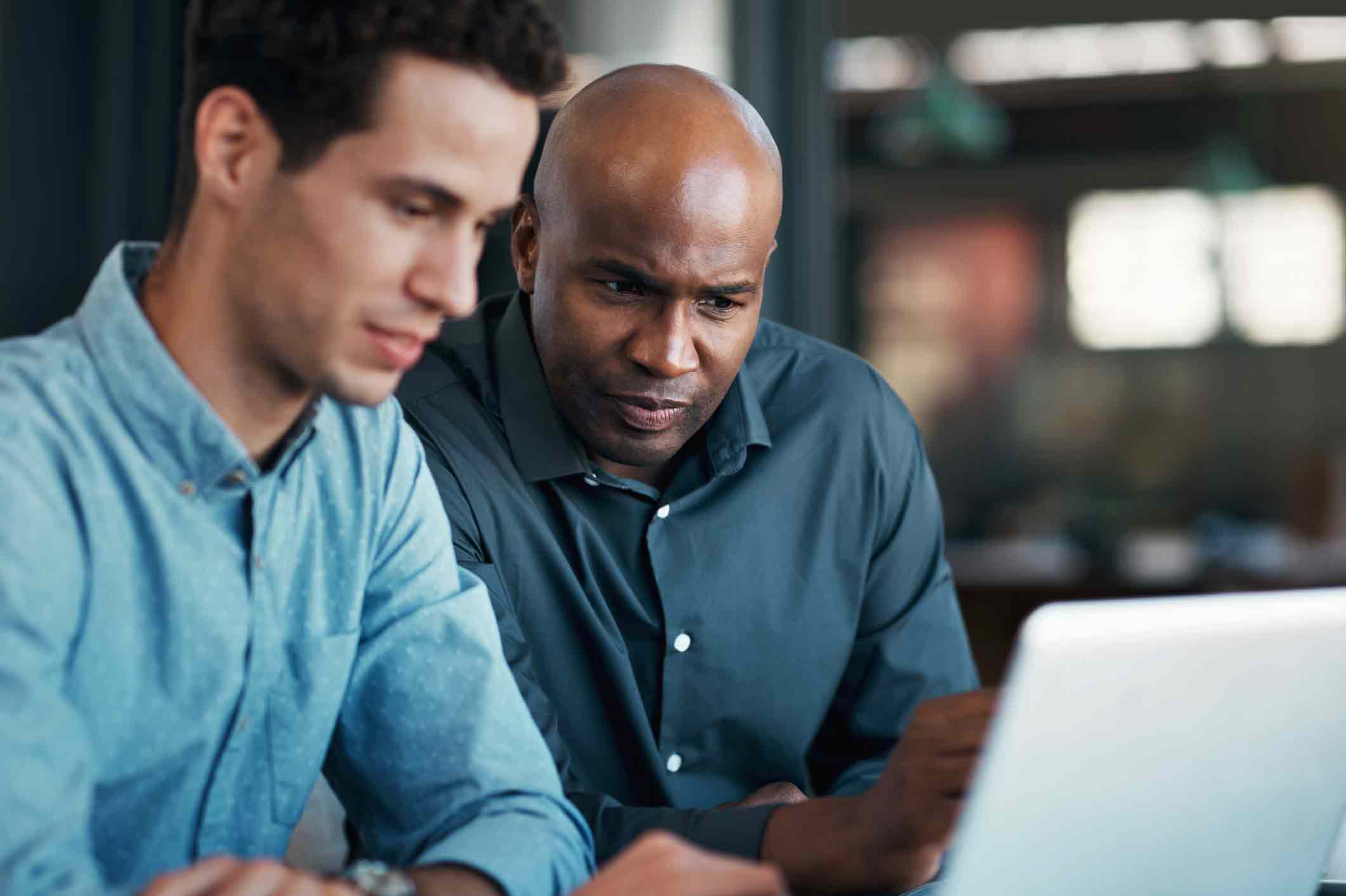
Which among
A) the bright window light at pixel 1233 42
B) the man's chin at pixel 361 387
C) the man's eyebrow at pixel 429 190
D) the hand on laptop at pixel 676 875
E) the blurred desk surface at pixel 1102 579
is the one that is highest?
the bright window light at pixel 1233 42

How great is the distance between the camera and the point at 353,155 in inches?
41.1

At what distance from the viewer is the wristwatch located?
1005 millimetres

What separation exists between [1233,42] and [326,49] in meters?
7.94

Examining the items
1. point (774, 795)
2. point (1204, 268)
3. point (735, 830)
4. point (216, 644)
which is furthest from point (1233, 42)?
point (216, 644)

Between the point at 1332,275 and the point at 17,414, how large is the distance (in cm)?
886

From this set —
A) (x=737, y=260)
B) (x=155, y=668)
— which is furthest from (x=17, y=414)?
(x=737, y=260)

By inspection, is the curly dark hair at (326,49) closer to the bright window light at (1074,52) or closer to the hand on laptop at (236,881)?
the hand on laptop at (236,881)

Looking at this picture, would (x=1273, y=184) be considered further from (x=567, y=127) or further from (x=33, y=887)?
(x=33, y=887)

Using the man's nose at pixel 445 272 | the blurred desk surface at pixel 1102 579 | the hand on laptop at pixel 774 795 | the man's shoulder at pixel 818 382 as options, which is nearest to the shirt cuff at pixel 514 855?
the hand on laptop at pixel 774 795

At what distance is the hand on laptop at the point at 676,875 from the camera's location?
952 mm

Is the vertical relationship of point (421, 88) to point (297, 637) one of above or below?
above

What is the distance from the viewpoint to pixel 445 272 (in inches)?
42.0

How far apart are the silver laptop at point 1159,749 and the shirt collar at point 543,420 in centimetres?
85

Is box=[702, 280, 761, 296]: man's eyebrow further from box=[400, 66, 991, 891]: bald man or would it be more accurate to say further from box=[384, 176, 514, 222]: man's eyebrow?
box=[384, 176, 514, 222]: man's eyebrow
